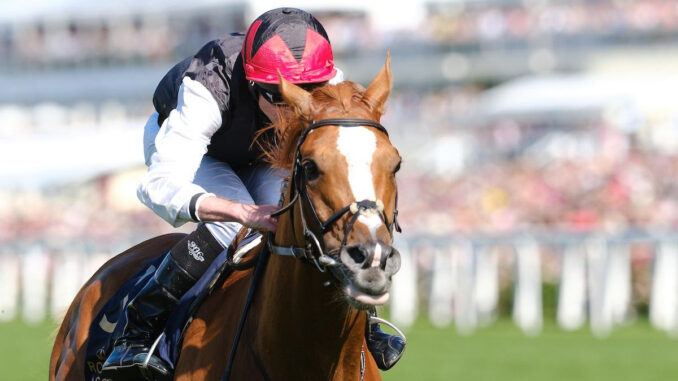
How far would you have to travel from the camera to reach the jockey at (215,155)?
4164mm

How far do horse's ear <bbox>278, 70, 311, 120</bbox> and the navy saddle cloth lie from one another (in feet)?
2.58

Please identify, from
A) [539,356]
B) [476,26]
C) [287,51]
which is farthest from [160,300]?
[476,26]

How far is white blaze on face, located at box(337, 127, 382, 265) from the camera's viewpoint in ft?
11.4

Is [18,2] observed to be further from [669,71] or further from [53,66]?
[669,71]

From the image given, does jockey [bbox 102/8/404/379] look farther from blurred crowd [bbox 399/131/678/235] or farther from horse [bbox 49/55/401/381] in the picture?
blurred crowd [bbox 399/131/678/235]

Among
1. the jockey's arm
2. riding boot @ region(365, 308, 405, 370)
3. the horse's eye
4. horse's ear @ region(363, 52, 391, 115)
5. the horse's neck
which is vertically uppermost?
horse's ear @ region(363, 52, 391, 115)

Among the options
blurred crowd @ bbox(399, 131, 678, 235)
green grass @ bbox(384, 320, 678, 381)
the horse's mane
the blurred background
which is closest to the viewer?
the horse's mane

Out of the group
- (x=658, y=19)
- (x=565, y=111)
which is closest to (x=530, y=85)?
(x=565, y=111)

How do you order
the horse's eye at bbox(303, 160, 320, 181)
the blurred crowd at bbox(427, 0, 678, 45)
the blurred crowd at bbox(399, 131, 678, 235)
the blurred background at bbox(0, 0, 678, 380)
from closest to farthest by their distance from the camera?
the horse's eye at bbox(303, 160, 320, 181) < the blurred background at bbox(0, 0, 678, 380) < the blurred crowd at bbox(399, 131, 678, 235) < the blurred crowd at bbox(427, 0, 678, 45)

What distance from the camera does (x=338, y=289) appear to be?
367 cm

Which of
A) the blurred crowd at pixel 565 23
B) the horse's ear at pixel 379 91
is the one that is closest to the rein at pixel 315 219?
the horse's ear at pixel 379 91

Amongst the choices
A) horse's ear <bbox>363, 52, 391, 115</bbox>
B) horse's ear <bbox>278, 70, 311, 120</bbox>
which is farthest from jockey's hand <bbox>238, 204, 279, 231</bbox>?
horse's ear <bbox>363, 52, 391, 115</bbox>

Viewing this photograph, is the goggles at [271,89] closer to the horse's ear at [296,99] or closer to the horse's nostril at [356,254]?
the horse's ear at [296,99]

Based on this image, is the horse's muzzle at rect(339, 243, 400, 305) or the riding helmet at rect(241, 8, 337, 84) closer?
the horse's muzzle at rect(339, 243, 400, 305)
